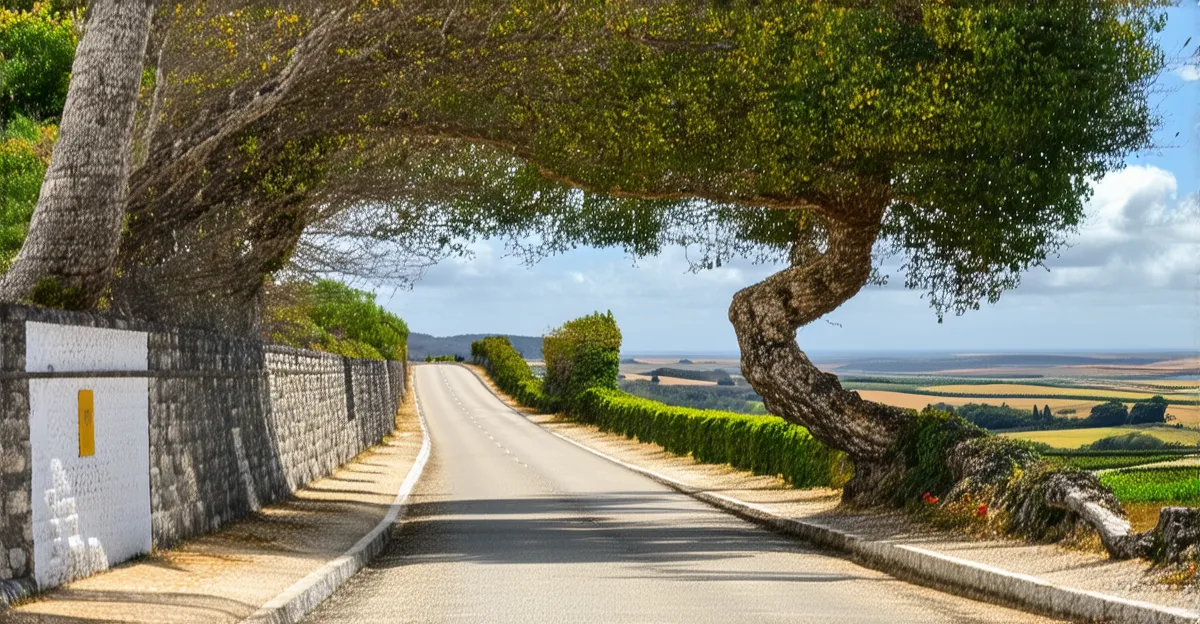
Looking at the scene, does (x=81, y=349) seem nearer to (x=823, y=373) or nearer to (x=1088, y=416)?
(x=823, y=373)

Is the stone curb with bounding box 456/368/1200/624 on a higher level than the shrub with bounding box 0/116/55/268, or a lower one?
lower

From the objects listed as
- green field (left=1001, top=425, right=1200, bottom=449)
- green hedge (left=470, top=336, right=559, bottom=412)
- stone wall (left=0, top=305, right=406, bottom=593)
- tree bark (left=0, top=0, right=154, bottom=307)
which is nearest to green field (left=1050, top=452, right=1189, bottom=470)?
green field (left=1001, top=425, right=1200, bottom=449)

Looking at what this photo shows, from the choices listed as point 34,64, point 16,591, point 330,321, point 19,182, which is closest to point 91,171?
point 16,591

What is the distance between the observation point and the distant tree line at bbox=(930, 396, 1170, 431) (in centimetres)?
2819

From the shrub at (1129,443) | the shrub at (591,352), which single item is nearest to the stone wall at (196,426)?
the shrub at (1129,443)

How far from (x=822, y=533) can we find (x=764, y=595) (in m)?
5.64

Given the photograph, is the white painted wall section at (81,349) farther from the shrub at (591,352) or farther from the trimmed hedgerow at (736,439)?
the shrub at (591,352)

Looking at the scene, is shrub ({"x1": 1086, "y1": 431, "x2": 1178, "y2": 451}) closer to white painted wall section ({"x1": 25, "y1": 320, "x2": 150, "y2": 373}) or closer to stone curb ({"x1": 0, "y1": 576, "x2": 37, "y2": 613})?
white painted wall section ({"x1": 25, "y1": 320, "x2": 150, "y2": 373})

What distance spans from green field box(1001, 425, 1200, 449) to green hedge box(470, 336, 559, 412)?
3976 cm

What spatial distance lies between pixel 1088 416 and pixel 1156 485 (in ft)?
35.4

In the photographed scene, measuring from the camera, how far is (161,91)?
17.0m

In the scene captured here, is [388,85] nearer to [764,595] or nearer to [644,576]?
[644,576]

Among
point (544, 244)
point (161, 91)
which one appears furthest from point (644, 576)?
point (544, 244)

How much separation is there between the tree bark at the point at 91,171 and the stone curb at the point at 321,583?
368 centimetres
